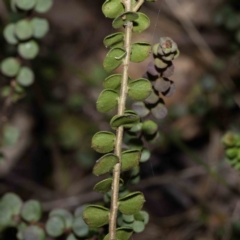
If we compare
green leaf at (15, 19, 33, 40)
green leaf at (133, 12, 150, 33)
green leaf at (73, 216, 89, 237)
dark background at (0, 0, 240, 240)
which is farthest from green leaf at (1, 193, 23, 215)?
dark background at (0, 0, 240, 240)

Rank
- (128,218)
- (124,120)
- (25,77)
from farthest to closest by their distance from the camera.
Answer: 1. (25,77)
2. (128,218)
3. (124,120)

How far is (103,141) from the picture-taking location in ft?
2.78

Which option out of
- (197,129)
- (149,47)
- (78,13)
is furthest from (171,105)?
(149,47)

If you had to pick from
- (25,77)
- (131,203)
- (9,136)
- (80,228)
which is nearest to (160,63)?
(131,203)

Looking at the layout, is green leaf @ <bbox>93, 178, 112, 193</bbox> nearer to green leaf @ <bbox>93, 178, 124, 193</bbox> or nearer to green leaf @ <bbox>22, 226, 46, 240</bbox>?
green leaf @ <bbox>93, 178, 124, 193</bbox>

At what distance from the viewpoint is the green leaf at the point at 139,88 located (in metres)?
0.85

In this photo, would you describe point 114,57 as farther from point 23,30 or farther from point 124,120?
point 23,30

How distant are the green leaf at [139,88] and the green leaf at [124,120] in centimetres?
5

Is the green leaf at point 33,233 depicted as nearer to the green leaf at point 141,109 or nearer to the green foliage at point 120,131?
the green foliage at point 120,131

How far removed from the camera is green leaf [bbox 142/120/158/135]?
97 cm

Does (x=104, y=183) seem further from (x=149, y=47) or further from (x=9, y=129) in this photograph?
(x=9, y=129)

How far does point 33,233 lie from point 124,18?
1.74ft

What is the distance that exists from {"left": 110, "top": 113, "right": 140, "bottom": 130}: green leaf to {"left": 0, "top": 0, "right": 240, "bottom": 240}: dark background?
96 centimetres

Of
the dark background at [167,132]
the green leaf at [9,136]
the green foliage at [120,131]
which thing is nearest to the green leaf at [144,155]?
the green foliage at [120,131]
